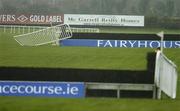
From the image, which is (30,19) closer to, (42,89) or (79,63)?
(79,63)

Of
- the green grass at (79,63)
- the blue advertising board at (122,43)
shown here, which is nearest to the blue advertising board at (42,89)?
the green grass at (79,63)

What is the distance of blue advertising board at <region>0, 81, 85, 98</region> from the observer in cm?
890

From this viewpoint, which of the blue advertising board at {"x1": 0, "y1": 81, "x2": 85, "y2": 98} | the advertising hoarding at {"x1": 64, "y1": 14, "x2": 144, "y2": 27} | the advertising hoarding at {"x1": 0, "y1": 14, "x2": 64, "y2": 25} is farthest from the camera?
the advertising hoarding at {"x1": 64, "y1": 14, "x2": 144, "y2": 27}

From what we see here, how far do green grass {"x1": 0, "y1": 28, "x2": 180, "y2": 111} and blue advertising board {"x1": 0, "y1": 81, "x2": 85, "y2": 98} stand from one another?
92 millimetres

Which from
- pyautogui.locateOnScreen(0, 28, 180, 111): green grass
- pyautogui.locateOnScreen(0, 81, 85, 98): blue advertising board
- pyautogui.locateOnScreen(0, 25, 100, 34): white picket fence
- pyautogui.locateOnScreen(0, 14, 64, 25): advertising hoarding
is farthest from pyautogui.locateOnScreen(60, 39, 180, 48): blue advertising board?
pyautogui.locateOnScreen(0, 81, 85, 98): blue advertising board

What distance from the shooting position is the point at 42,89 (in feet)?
29.5

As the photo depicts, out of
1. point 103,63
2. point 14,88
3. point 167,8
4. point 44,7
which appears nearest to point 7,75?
point 14,88

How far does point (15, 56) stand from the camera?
18000mm

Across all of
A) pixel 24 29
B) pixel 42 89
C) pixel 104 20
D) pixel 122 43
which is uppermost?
pixel 104 20

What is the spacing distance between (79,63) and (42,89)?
7.62m

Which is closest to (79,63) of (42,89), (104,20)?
(42,89)

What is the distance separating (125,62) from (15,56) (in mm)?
3939

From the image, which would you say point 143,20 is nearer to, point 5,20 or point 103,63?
point 5,20

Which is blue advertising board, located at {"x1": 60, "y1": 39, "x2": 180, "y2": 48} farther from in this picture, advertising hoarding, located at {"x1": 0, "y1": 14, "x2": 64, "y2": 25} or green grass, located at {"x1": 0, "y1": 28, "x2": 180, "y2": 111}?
advertising hoarding, located at {"x1": 0, "y1": 14, "x2": 64, "y2": 25}
